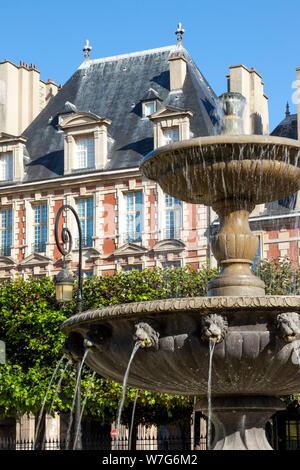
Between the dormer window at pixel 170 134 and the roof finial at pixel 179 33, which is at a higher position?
the roof finial at pixel 179 33

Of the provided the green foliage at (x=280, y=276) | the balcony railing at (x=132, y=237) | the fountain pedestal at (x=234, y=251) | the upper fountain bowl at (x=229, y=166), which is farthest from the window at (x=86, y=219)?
the fountain pedestal at (x=234, y=251)

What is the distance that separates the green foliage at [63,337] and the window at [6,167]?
31.7 ft

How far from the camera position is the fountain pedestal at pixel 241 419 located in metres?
8.87

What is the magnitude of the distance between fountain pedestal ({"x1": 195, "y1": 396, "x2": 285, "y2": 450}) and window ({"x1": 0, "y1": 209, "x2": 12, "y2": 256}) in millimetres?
25824

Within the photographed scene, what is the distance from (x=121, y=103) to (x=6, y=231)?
6.82 meters

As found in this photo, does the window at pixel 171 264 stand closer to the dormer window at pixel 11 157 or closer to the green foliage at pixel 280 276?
the green foliage at pixel 280 276

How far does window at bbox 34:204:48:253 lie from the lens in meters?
33.7

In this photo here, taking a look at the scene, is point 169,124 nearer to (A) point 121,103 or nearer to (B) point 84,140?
(B) point 84,140

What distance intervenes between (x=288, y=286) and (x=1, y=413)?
855cm

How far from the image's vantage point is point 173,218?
31.6 metres

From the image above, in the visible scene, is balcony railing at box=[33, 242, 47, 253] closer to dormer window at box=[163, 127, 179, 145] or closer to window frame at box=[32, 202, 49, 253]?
window frame at box=[32, 202, 49, 253]

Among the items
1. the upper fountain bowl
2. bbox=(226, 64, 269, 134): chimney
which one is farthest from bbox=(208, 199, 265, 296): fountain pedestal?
bbox=(226, 64, 269, 134): chimney

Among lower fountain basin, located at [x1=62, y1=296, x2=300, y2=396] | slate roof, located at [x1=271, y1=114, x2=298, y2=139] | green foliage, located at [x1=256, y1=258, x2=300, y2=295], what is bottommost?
lower fountain basin, located at [x1=62, y1=296, x2=300, y2=396]
